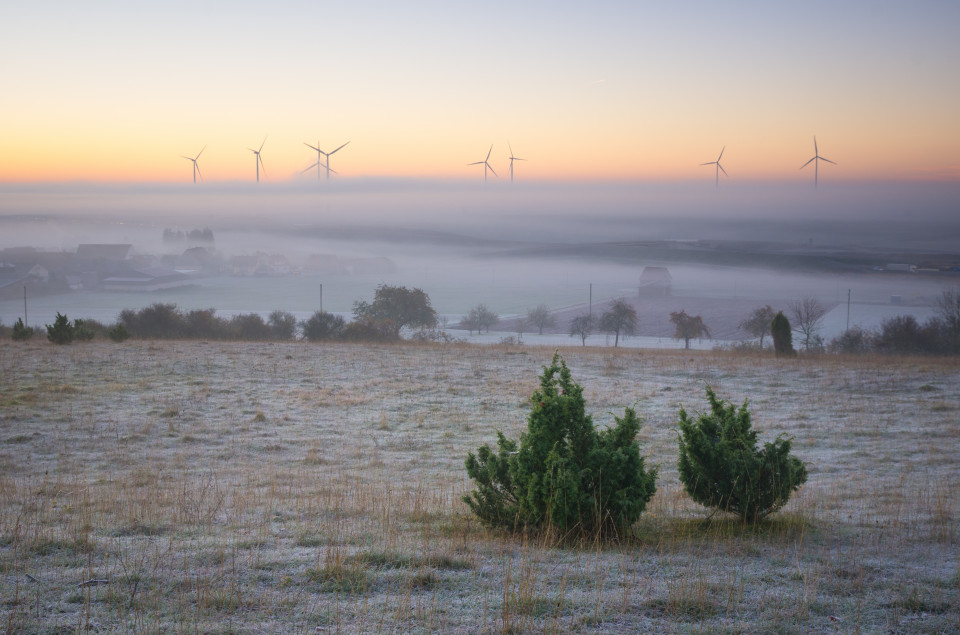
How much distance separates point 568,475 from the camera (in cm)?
594

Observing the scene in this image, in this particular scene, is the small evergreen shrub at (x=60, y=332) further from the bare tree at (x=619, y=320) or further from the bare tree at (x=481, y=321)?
the bare tree at (x=481, y=321)

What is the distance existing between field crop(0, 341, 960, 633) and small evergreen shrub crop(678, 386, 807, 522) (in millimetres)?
273

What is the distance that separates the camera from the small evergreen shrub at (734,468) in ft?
22.0

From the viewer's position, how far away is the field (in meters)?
4.38

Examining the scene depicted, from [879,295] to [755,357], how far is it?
100 metres

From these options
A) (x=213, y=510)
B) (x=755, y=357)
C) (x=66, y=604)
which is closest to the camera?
(x=66, y=604)

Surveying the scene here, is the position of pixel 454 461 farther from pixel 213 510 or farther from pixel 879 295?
pixel 879 295

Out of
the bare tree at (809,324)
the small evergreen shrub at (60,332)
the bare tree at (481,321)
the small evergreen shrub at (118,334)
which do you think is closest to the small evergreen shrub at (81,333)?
the small evergreen shrub at (60,332)

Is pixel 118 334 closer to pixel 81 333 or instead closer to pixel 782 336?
pixel 81 333

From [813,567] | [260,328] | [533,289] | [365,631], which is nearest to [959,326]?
[260,328]

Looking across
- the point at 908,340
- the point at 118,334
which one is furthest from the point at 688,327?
the point at 118,334

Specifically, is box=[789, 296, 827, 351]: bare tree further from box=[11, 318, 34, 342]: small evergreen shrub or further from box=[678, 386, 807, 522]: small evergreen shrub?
box=[11, 318, 34, 342]: small evergreen shrub

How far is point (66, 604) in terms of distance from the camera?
175 inches

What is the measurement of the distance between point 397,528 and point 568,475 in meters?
1.96
